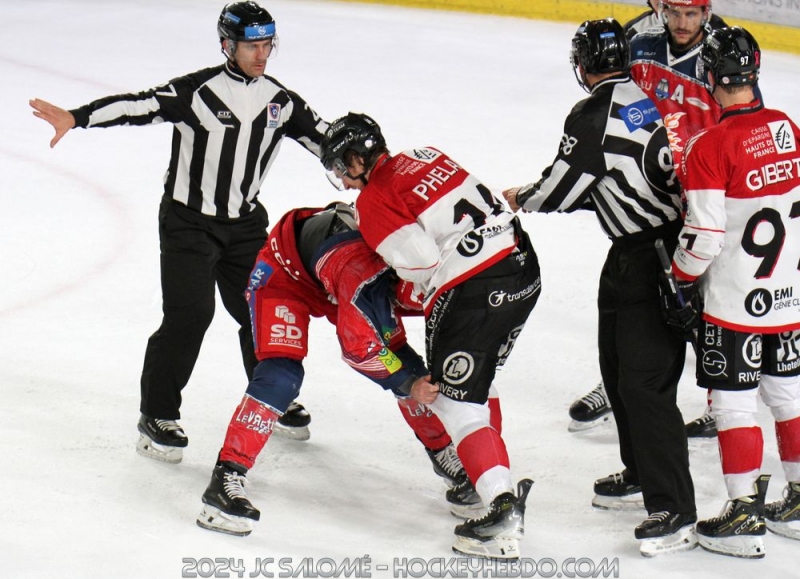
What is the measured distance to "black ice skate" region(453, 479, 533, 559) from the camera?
3.74 meters

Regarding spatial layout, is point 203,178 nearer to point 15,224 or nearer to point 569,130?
point 569,130

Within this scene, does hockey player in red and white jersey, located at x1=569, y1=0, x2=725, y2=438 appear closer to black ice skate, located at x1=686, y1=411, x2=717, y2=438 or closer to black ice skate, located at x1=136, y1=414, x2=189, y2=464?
black ice skate, located at x1=686, y1=411, x2=717, y2=438

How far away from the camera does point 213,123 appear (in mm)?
4605

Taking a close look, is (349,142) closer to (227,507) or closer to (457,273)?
(457,273)

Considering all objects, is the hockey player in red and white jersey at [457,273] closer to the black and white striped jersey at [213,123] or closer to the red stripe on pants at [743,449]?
the red stripe on pants at [743,449]

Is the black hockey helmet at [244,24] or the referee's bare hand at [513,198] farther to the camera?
the black hockey helmet at [244,24]

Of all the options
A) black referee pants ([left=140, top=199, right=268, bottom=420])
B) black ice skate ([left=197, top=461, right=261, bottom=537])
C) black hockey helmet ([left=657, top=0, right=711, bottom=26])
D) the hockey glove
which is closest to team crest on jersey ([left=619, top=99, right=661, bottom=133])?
the hockey glove

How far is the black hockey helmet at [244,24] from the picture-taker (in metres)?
4.48

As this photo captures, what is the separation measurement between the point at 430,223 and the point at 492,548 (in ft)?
3.42

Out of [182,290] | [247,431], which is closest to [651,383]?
[247,431]

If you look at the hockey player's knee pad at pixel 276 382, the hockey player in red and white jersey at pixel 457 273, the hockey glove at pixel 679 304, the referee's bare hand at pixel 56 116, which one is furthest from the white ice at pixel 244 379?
the referee's bare hand at pixel 56 116

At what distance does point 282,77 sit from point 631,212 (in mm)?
6118

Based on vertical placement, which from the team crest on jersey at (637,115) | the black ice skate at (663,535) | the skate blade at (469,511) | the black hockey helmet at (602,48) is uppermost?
the black hockey helmet at (602,48)

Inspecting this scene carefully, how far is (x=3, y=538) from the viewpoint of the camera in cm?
381
